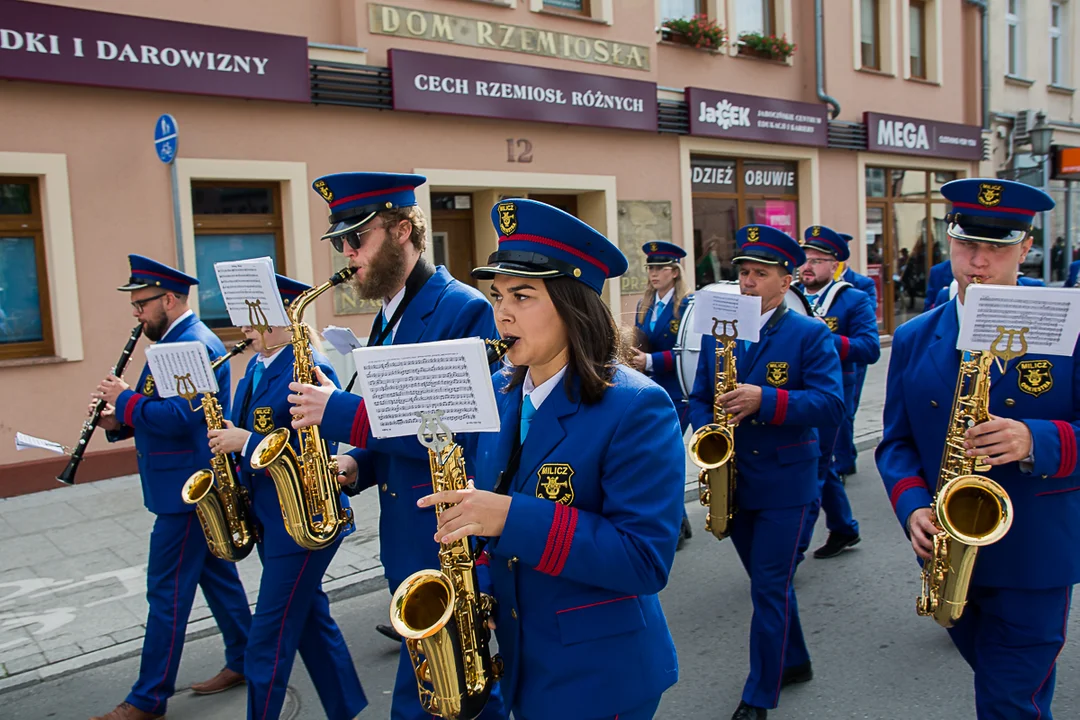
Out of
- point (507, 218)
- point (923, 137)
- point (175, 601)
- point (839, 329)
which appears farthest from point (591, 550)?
point (923, 137)

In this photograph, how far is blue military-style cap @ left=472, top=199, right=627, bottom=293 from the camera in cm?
224

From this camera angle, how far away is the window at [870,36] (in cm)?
1733

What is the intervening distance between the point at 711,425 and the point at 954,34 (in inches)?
716

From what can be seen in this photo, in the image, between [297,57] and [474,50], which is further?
[474,50]

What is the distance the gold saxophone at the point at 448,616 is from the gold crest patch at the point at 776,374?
7.45 ft

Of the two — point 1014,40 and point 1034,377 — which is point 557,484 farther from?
point 1014,40

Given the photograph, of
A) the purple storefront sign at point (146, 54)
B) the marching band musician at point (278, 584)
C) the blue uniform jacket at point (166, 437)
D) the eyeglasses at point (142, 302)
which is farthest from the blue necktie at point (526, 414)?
the purple storefront sign at point (146, 54)

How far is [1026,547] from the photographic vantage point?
279 cm

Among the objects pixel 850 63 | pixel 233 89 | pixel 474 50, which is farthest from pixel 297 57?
pixel 850 63

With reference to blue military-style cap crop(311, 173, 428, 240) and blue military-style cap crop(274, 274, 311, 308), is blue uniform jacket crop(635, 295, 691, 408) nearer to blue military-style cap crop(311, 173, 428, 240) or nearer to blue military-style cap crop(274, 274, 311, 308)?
blue military-style cap crop(274, 274, 311, 308)

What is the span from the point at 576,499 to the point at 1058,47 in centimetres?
2479

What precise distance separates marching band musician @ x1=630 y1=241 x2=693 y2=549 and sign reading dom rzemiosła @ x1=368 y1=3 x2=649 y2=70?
4.87 meters

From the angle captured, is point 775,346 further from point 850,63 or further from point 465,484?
point 850,63

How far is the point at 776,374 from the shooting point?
4.29m
